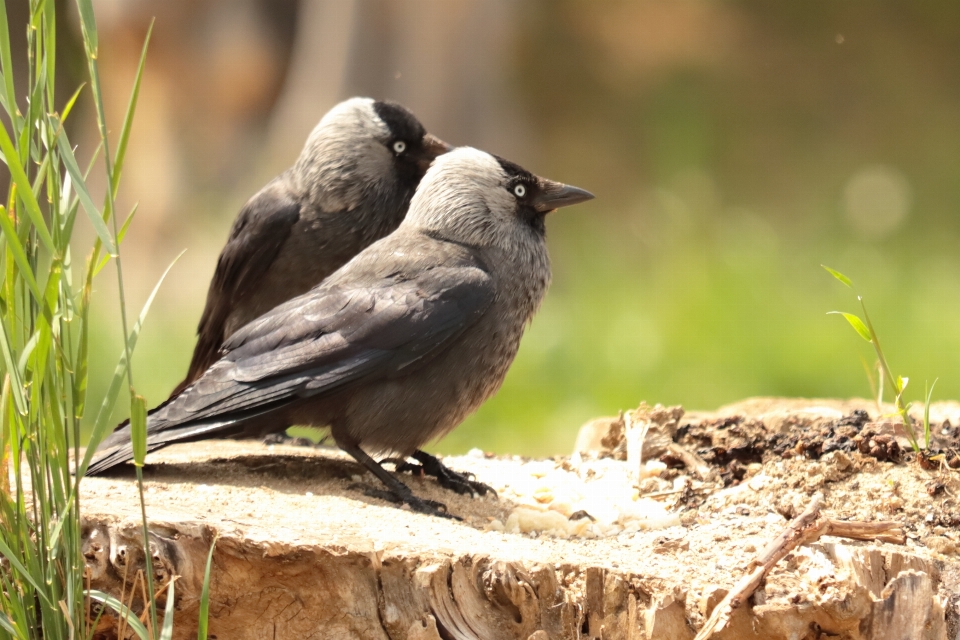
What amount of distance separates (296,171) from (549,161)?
384 inches

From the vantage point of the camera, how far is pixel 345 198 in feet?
15.5

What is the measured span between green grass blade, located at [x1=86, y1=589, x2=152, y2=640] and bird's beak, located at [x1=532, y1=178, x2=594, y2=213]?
2228mm

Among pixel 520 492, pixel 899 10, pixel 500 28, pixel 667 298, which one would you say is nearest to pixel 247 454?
pixel 520 492

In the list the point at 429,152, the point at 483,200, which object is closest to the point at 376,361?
the point at 483,200

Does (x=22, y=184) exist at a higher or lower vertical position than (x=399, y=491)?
higher

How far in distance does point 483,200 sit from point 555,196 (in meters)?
0.28

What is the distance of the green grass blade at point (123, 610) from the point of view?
7.39ft

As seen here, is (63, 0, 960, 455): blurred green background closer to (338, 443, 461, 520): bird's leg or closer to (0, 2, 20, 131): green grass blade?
(338, 443, 461, 520): bird's leg

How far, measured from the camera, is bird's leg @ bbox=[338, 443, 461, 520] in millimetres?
3449

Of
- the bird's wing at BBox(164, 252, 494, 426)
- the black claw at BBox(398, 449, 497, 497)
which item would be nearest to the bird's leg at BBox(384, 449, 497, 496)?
the black claw at BBox(398, 449, 497, 497)

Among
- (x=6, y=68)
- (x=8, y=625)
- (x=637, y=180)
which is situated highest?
(x=637, y=180)

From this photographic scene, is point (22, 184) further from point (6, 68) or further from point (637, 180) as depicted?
point (637, 180)

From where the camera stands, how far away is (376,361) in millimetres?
3523

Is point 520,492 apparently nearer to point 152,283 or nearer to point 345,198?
point 345,198
